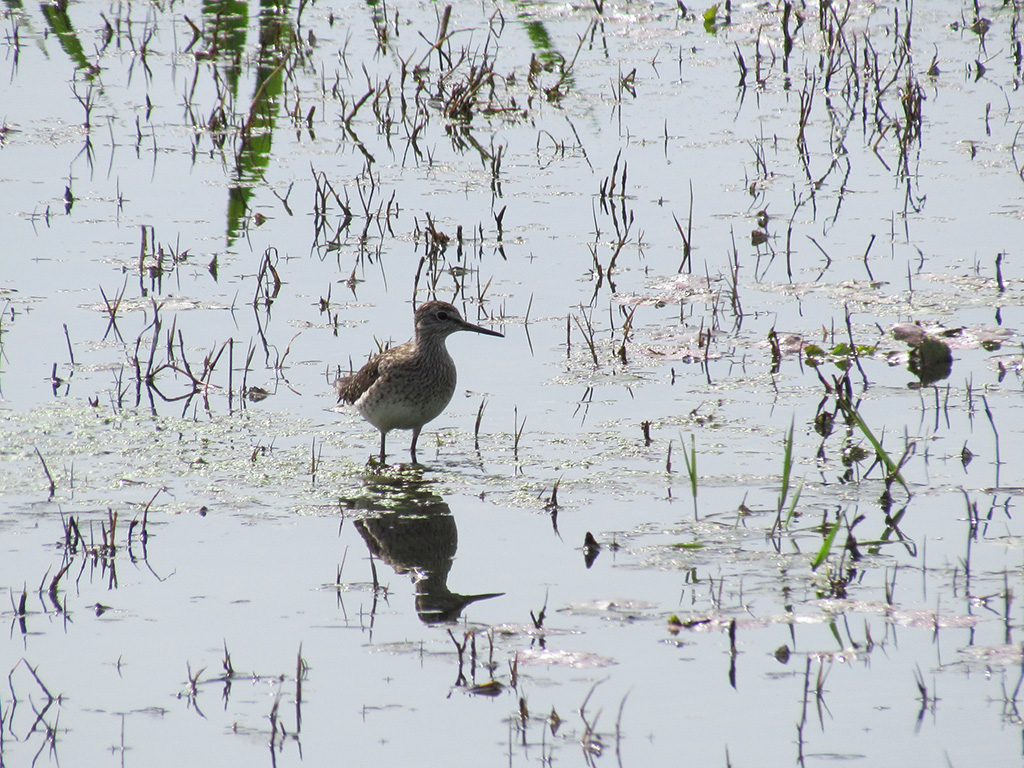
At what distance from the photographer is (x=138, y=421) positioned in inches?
299

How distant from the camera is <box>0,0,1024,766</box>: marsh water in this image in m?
4.86

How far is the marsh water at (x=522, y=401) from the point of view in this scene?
4859 mm

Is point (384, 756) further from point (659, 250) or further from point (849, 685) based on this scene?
point (659, 250)

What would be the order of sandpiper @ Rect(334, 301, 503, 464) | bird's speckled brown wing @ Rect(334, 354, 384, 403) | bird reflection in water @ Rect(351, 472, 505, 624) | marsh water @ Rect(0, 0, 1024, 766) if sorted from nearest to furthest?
marsh water @ Rect(0, 0, 1024, 766), bird reflection in water @ Rect(351, 472, 505, 624), sandpiper @ Rect(334, 301, 503, 464), bird's speckled brown wing @ Rect(334, 354, 384, 403)

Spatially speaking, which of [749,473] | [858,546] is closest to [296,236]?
[749,473]

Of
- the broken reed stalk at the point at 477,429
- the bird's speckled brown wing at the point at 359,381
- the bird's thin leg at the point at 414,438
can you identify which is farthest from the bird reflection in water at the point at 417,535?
the bird's speckled brown wing at the point at 359,381

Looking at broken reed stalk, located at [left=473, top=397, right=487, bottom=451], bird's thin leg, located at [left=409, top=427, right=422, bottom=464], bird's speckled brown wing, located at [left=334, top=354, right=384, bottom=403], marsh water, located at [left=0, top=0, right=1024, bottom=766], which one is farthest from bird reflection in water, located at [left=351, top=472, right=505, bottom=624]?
bird's speckled brown wing, located at [left=334, top=354, right=384, bottom=403]

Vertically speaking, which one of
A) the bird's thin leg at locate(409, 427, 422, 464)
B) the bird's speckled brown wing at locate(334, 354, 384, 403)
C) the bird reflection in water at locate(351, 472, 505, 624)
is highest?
the bird's speckled brown wing at locate(334, 354, 384, 403)

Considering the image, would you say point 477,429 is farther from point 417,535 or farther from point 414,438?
point 417,535

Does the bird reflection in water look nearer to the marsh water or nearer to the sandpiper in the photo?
the marsh water

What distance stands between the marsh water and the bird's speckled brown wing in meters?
0.20

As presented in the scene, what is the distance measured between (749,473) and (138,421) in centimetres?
321

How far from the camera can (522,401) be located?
25.9 ft

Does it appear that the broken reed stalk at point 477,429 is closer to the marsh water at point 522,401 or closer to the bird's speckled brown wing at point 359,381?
the marsh water at point 522,401
